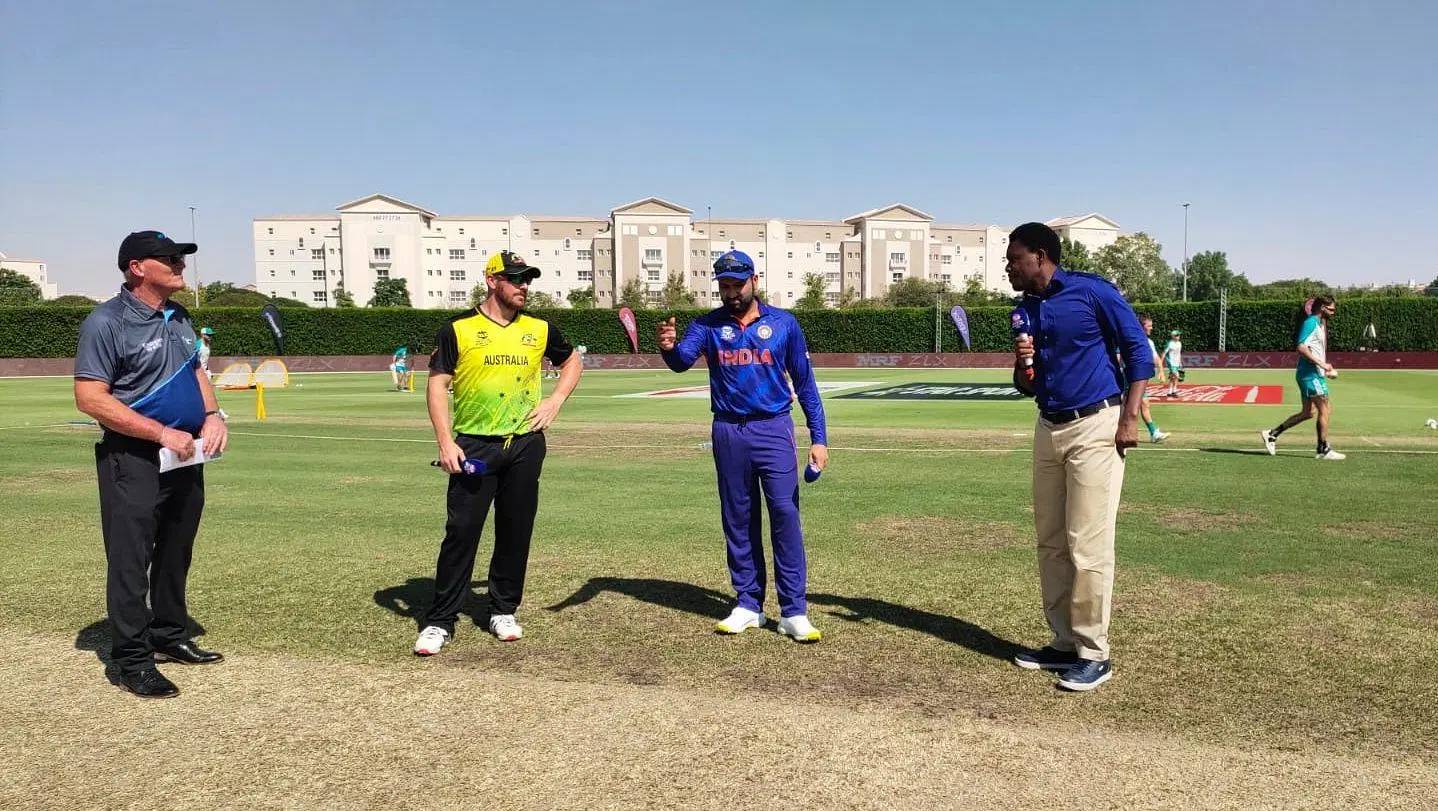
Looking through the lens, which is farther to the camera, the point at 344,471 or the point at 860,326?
the point at 860,326

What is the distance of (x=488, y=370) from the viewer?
5.38m

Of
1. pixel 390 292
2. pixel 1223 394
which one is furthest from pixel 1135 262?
pixel 1223 394

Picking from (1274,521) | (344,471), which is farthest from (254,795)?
(344,471)

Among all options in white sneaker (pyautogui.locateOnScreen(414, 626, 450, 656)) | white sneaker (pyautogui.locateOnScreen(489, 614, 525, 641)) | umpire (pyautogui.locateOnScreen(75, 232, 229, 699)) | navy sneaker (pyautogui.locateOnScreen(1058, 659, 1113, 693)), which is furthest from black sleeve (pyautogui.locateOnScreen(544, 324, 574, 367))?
navy sneaker (pyautogui.locateOnScreen(1058, 659, 1113, 693))

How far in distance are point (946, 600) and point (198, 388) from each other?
453 cm

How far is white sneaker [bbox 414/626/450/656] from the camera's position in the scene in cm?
518

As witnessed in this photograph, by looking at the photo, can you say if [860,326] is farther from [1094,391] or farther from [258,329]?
[1094,391]

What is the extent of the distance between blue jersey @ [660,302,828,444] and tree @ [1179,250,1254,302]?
457ft

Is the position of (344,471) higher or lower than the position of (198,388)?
lower

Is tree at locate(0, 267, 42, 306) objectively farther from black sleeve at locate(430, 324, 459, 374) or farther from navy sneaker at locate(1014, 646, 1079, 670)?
navy sneaker at locate(1014, 646, 1079, 670)

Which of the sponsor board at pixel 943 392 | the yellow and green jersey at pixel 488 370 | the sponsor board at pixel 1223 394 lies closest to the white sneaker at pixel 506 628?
the yellow and green jersey at pixel 488 370

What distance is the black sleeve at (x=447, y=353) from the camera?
17.4ft

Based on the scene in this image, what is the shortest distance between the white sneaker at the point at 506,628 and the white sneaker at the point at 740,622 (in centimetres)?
113

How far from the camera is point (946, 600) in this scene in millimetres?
6188
